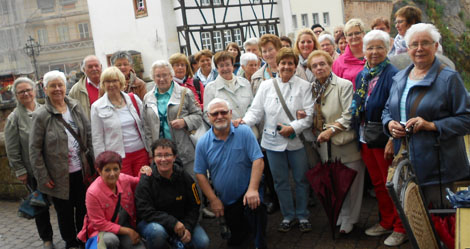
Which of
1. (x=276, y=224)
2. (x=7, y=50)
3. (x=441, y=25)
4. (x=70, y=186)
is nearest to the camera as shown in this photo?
(x=70, y=186)

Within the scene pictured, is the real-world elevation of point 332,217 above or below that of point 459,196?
below

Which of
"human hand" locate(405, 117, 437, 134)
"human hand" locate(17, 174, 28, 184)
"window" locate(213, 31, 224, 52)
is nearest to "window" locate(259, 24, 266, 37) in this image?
"window" locate(213, 31, 224, 52)

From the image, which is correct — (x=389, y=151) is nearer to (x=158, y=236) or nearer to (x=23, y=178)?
(x=158, y=236)

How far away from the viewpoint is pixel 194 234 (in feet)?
14.8

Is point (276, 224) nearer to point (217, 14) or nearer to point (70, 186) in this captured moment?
point (70, 186)

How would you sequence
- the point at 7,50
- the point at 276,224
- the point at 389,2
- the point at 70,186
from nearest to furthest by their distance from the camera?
1. the point at 70,186
2. the point at 276,224
3. the point at 7,50
4. the point at 389,2

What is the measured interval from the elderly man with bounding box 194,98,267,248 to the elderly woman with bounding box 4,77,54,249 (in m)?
1.88

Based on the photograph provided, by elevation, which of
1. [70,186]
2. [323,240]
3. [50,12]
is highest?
[50,12]

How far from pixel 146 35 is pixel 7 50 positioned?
22.1ft

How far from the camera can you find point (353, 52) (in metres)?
5.09

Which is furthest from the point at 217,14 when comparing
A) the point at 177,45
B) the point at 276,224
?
the point at 276,224

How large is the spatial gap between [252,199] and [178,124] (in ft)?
4.00

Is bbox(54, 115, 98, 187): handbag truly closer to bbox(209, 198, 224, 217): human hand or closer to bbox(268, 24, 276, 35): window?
bbox(209, 198, 224, 217): human hand

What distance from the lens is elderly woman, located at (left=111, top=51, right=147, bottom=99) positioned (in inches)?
226
